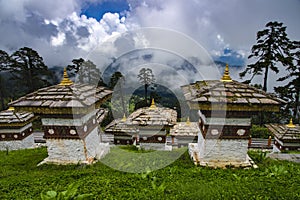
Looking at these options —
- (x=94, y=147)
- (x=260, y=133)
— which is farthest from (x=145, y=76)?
(x=94, y=147)

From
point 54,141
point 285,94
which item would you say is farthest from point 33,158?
point 285,94

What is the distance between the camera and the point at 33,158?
765cm

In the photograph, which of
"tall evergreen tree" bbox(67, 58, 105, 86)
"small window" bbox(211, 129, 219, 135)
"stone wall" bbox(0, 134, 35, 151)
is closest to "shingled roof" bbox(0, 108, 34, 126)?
"stone wall" bbox(0, 134, 35, 151)

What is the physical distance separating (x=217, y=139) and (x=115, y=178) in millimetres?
3360

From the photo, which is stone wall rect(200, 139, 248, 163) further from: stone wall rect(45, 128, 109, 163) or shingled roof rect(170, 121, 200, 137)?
shingled roof rect(170, 121, 200, 137)

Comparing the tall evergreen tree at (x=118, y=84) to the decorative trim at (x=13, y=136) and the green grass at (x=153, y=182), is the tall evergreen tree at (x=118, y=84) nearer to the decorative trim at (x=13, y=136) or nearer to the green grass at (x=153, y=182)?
the decorative trim at (x=13, y=136)

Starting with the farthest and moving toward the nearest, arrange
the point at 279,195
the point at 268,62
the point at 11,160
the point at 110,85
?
1. the point at 110,85
2. the point at 268,62
3. the point at 11,160
4. the point at 279,195

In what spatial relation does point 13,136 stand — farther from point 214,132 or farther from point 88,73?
point 88,73

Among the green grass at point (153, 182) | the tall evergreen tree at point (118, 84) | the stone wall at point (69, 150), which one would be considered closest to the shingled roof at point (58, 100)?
the stone wall at point (69, 150)

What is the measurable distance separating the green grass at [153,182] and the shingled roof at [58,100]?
1881mm

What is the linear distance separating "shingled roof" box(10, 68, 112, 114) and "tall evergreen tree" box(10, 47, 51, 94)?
22227mm

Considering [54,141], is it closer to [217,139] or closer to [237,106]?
[217,139]

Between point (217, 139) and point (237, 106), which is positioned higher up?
point (237, 106)

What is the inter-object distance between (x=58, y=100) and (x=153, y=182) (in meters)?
3.75
